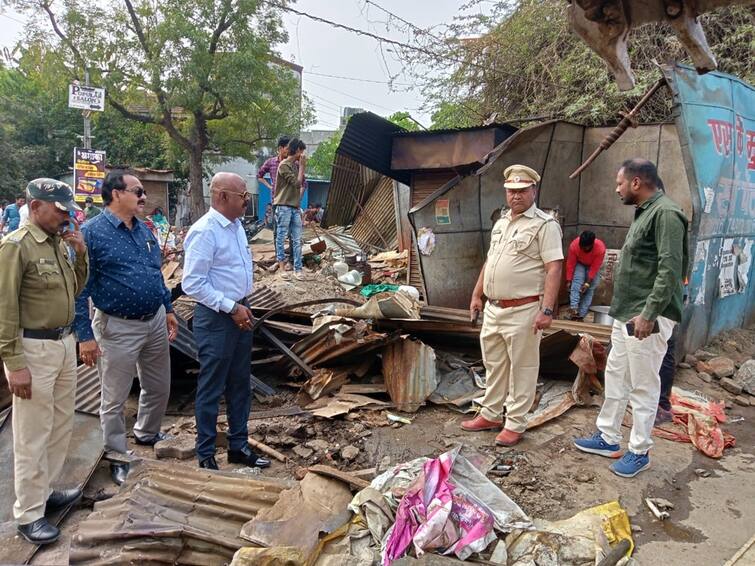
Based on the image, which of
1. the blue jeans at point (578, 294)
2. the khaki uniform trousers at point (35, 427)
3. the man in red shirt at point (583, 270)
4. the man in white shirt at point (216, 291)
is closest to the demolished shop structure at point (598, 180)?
the man in red shirt at point (583, 270)

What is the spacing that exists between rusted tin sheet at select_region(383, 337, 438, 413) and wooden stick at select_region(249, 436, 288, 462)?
1.24m

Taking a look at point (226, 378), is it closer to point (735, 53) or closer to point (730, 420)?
point (730, 420)

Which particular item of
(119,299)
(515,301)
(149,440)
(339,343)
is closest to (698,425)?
(515,301)

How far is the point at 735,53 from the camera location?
838 centimetres

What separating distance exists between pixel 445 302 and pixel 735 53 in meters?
6.23

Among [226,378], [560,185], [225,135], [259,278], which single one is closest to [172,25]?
[225,135]

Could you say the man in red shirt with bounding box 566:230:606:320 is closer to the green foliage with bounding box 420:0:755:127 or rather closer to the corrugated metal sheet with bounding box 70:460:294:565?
the green foliage with bounding box 420:0:755:127

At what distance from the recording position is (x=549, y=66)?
31.8ft

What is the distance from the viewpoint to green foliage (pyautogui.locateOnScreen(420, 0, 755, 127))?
27.3 ft

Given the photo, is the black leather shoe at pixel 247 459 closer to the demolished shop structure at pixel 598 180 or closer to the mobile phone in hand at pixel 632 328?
the mobile phone in hand at pixel 632 328

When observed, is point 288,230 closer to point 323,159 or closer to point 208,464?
point 208,464

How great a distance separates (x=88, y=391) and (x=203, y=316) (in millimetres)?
1725

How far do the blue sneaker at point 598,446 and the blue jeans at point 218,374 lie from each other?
8.40 feet

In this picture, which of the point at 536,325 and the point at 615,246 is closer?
the point at 536,325
